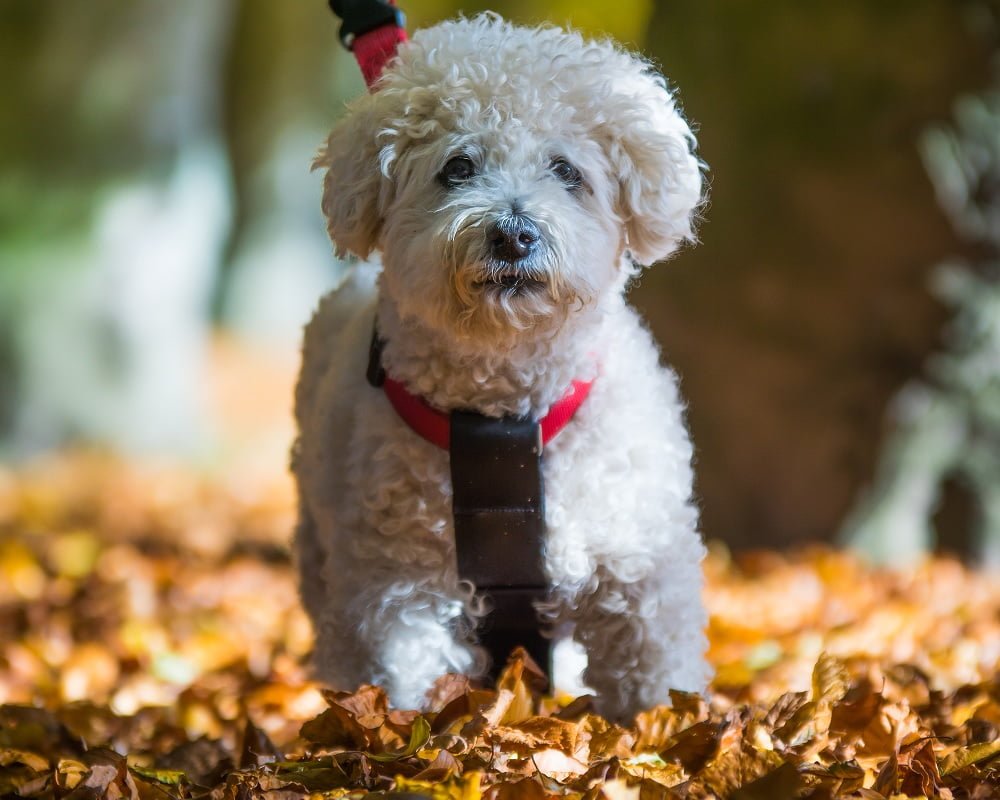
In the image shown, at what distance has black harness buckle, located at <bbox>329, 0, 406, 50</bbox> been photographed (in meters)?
3.24

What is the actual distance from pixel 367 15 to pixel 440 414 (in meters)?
1.07

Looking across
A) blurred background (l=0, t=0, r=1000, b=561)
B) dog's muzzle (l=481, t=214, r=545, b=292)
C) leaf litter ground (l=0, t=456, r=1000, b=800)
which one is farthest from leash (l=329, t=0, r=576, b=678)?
blurred background (l=0, t=0, r=1000, b=561)

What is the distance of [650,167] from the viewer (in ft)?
9.67

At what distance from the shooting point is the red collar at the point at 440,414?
2.95 m

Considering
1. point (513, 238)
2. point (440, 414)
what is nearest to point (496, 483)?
point (440, 414)

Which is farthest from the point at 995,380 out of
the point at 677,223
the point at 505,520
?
the point at 505,520

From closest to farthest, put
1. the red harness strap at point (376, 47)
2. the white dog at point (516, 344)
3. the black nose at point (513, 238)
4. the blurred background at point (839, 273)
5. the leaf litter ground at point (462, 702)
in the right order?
the leaf litter ground at point (462, 702) < the black nose at point (513, 238) < the white dog at point (516, 344) < the red harness strap at point (376, 47) < the blurred background at point (839, 273)

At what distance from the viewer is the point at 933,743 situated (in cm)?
270

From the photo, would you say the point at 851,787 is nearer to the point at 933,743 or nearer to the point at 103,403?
the point at 933,743

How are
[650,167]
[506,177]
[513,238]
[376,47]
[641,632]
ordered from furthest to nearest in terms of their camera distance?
[376,47], [641,632], [650,167], [506,177], [513,238]

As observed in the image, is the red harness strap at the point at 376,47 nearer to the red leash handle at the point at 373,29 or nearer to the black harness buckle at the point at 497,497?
the red leash handle at the point at 373,29

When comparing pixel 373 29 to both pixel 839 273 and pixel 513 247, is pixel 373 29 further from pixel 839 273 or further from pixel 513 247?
pixel 839 273

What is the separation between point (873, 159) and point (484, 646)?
360 centimetres

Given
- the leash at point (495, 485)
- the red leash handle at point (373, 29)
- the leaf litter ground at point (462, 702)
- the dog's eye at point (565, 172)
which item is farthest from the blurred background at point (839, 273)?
the leash at point (495, 485)
